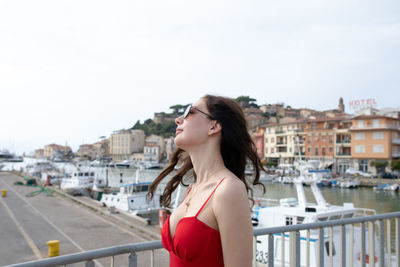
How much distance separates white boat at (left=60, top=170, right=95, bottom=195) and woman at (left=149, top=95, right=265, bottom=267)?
3099 centimetres

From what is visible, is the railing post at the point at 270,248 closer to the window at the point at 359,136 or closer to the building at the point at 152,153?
the window at the point at 359,136

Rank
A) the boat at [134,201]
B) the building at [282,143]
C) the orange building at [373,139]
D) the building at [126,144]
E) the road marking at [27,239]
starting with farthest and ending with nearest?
the building at [126,144], the building at [282,143], the orange building at [373,139], the boat at [134,201], the road marking at [27,239]

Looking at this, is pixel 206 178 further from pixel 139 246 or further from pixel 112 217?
pixel 112 217

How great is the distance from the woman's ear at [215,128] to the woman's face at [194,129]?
11 millimetres

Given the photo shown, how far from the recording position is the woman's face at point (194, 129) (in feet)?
5.56

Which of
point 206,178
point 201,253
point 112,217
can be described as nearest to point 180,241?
point 201,253

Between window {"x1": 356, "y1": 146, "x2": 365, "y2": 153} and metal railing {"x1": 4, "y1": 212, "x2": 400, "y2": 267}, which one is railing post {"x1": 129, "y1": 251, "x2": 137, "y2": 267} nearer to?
metal railing {"x1": 4, "y1": 212, "x2": 400, "y2": 267}

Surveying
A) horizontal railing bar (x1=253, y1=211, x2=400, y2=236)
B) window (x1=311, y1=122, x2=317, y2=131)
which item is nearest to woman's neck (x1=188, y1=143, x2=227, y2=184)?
horizontal railing bar (x1=253, y1=211, x2=400, y2=236)

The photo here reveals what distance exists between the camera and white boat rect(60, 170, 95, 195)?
103 feet

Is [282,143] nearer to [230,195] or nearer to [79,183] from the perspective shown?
[79,183]

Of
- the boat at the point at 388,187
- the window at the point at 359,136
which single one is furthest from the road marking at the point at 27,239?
the window at the point at 359,136

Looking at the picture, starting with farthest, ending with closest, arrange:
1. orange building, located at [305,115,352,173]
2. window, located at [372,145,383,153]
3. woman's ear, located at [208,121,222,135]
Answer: orange building, located at [305,115,352,173] < window, located at [372,145,383,153] < woman's ear, located at [208,121,222,135]

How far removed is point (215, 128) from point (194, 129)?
101 mm

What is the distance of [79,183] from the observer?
32.8 meters
